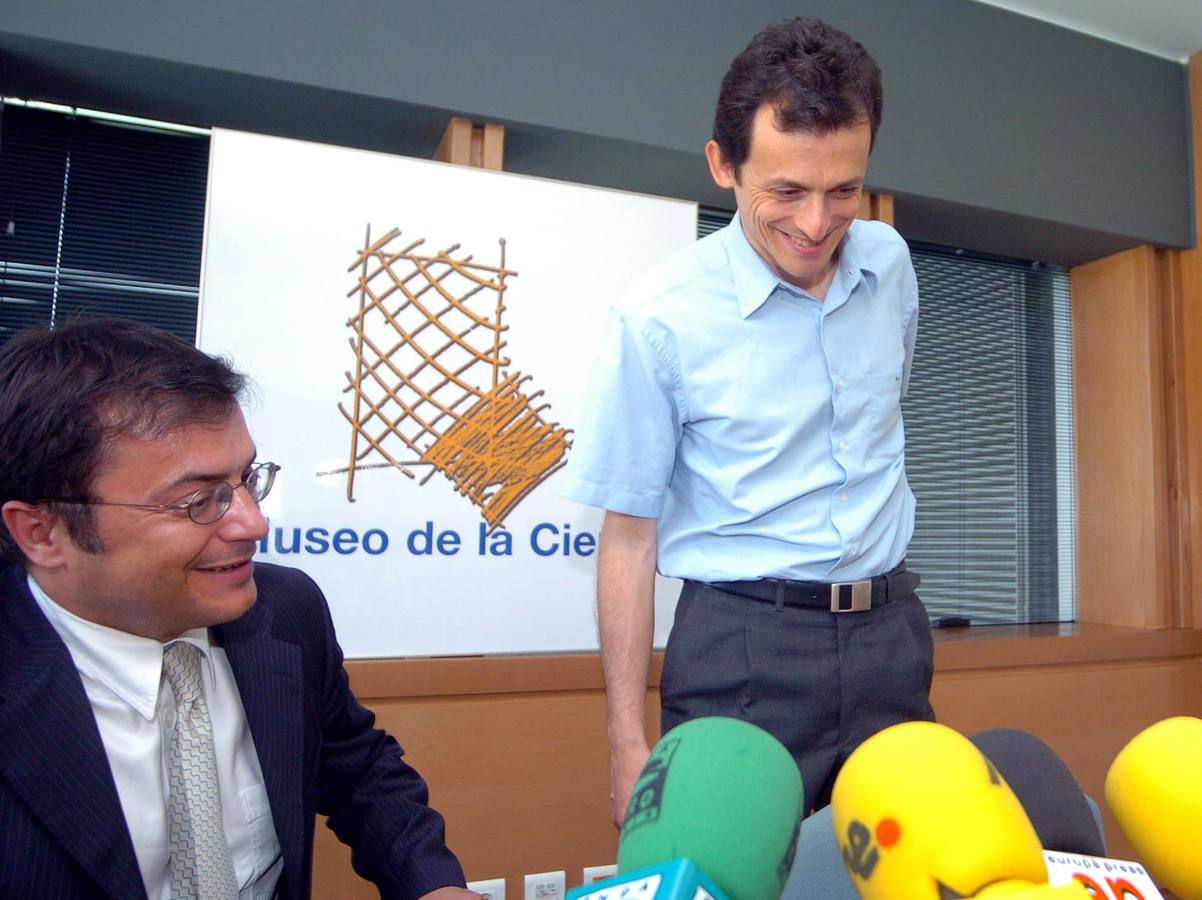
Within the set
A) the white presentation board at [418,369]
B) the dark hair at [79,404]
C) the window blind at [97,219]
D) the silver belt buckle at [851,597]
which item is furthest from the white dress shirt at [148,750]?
the window blind at [97,219]

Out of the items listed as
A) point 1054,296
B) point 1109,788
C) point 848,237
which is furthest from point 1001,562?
point 1109,788

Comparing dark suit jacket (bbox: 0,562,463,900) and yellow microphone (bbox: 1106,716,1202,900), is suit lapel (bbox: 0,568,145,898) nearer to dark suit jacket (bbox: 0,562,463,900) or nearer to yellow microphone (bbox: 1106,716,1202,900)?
dark suit jacket (bbox: 0,562,463,900)

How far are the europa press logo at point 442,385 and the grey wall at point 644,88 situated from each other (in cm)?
41

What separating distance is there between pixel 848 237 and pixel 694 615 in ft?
2.00

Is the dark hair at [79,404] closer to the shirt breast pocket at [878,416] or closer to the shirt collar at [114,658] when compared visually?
the shirt collar at [114,658]

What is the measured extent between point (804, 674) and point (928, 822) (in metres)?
0.67

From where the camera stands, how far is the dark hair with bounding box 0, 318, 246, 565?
0.94 m

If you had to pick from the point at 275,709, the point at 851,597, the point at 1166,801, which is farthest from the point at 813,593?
the point at 275,709

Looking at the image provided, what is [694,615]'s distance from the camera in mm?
1278

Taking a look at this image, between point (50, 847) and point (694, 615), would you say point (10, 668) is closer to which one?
point (50, 847)

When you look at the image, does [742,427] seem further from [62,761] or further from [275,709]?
[62,761]

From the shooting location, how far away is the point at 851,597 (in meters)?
1.25

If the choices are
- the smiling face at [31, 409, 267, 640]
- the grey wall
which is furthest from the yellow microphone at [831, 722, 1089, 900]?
the grey wall

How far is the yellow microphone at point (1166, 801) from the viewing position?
67cm
